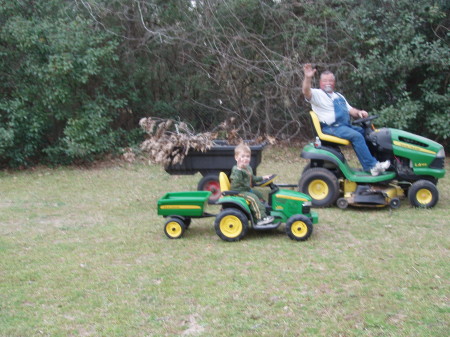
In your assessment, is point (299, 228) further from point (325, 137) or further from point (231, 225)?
point (325, 137)

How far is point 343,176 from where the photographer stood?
7.49 meters

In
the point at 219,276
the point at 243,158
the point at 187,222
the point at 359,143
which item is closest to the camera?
the point at 219,276

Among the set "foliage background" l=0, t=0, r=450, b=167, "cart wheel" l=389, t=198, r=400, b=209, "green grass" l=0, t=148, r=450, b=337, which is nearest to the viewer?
"green grass" l=0, t=148, r=450, b=337

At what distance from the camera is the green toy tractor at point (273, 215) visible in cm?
570

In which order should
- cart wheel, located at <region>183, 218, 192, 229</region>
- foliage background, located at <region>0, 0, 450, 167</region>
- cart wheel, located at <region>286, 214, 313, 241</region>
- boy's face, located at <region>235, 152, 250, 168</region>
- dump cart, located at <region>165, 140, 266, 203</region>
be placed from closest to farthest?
1. cart wheel, located at <region>286, 214, 313, 241</region>
2. boy's face, located at <region>235, 152, 250, 168</region>
3. cart wheel, located at <region>183, 218, 192, 229</region>
4. dump cart, located at <region>165, 140, 266, 203</region>
5. foliage background, located at <region>0, 0, 450, 167</region>

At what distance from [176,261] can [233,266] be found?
573 mm

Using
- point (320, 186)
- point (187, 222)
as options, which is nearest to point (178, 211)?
point (187, 222)

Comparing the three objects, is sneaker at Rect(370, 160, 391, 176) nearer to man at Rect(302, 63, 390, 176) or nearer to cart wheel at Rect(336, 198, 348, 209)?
man at Rect(302, 63, 390, 176)

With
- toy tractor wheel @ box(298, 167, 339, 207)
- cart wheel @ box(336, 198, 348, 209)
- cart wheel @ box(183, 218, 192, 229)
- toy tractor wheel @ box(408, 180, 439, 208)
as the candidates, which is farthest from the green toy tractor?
toy tractor wheel @ box(408, 180, 439, 208)

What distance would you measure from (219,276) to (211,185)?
3146mm

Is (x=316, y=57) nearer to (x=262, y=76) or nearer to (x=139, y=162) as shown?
(x=262, y=76)

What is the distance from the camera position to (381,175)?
282 inches

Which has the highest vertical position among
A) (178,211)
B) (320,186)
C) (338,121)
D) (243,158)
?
(338,121)

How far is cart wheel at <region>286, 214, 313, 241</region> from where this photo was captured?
18.6ft
